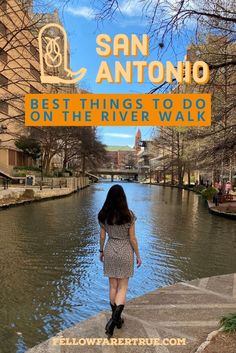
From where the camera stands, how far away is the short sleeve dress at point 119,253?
5.34 m

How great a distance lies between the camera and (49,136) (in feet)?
174

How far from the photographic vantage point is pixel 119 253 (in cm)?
534

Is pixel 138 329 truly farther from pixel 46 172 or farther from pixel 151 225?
pixel 46 172

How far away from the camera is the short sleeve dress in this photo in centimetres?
534

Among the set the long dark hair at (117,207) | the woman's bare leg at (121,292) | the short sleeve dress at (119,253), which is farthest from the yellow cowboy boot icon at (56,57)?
the woman's bare leg at (121,292)

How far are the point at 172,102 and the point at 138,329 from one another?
3584 mm

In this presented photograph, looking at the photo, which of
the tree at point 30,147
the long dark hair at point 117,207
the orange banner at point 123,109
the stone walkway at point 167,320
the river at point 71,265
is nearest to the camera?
the stone walkway at point 167,320

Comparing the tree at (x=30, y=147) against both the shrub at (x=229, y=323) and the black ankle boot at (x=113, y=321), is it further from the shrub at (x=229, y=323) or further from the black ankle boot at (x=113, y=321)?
the shrub at (x=229, y=323)

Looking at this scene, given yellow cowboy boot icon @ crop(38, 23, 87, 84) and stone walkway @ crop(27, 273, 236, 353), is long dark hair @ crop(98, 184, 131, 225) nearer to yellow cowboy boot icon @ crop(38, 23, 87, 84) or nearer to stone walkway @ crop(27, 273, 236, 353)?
stone walkway @ crop(27, 273, 236, 353)

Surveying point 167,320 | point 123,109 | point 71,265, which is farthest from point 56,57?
point 71,265

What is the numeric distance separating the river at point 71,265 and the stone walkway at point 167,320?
1.15 metres

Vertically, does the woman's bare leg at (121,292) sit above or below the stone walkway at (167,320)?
above

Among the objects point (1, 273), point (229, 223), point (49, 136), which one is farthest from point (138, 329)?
point (49, 136)

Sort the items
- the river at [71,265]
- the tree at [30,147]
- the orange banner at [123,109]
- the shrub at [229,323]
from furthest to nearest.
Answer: the tree at [30,147]
the river at [71,265]
the orange banner at [123,109]
the shrub at [229,323]
